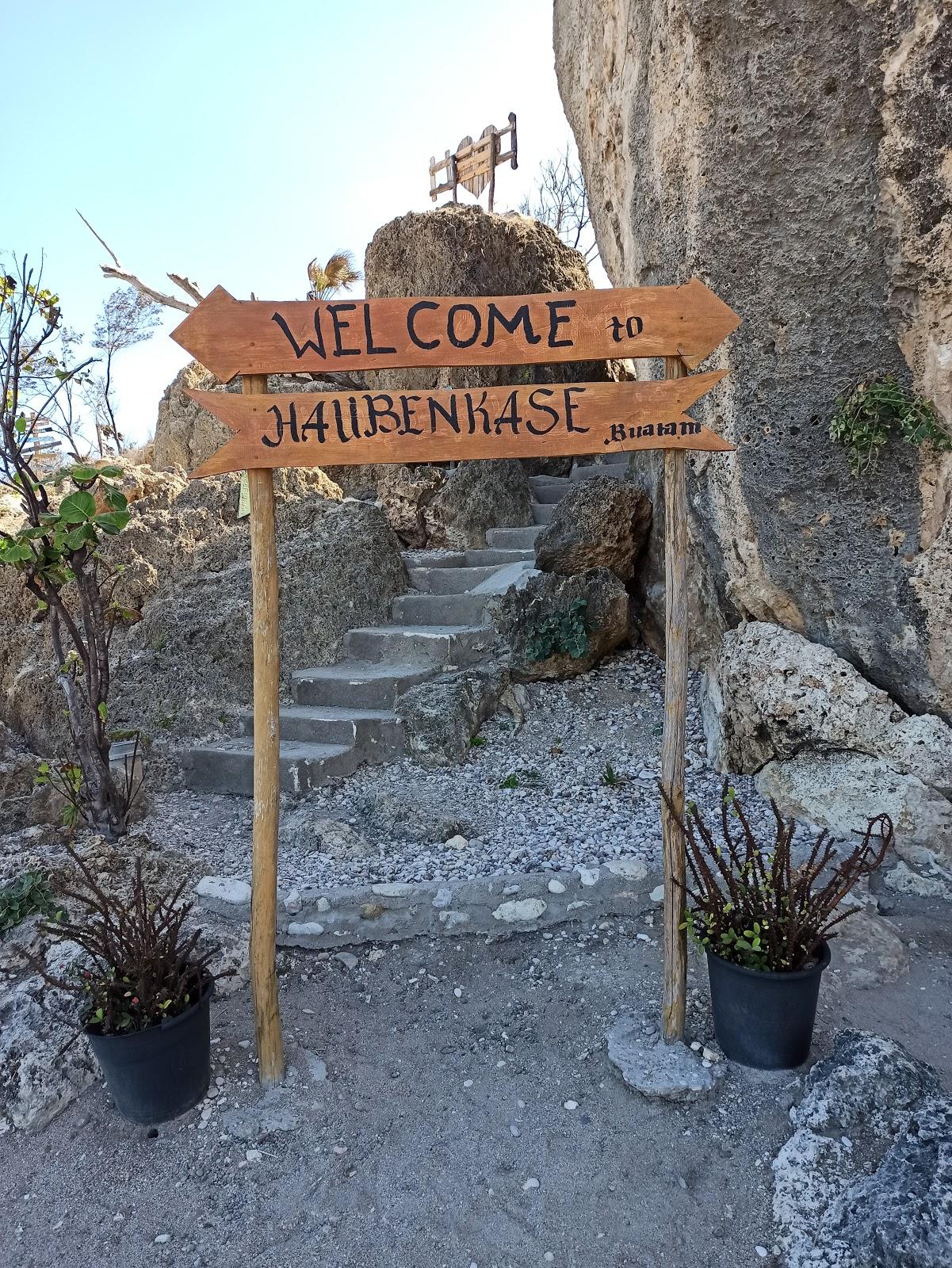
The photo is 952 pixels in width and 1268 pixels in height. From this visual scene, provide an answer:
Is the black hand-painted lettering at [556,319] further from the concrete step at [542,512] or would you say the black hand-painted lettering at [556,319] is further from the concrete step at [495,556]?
the concrete step at [542,512]

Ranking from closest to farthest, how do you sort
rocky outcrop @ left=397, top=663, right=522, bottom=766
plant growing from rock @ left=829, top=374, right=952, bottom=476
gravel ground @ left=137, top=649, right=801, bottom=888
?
plant growing from rock @ left=829, top=374, right=952, bottom=476, gravel ground @ left=137, top=649, right=801, bottom=888, rocky outcrop @ left=397, top=663, right=522, bottom=766

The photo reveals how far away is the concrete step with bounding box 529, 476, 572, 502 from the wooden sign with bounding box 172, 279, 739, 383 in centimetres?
605

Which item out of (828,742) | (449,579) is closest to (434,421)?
(828,742)

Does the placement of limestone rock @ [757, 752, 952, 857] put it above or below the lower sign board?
below

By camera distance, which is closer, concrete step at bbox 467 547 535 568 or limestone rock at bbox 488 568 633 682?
limestone rock at bbox 488 568 633 682

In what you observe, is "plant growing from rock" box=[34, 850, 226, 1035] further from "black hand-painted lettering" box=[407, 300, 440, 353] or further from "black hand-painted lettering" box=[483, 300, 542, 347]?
"black hand-painted lettering" box=[483, 300, 542, 347]

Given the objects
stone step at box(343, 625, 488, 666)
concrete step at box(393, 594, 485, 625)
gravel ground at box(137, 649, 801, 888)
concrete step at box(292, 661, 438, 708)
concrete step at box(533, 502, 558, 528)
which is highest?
concrete step at box(533, 502, 558, 528)

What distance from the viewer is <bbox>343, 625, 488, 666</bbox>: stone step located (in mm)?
5738

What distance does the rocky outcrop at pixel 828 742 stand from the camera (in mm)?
3688

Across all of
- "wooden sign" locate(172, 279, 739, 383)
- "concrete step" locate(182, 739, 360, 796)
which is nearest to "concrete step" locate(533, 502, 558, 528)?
"concrete step" locate(182, 739, 360, 796)

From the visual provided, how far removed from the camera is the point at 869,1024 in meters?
2.82

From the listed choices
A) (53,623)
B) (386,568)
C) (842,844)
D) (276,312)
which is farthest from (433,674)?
(276,312)

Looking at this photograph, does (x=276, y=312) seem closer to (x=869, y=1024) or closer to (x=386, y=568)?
(x=869, y=1024)

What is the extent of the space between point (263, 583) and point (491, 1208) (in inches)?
76.9
